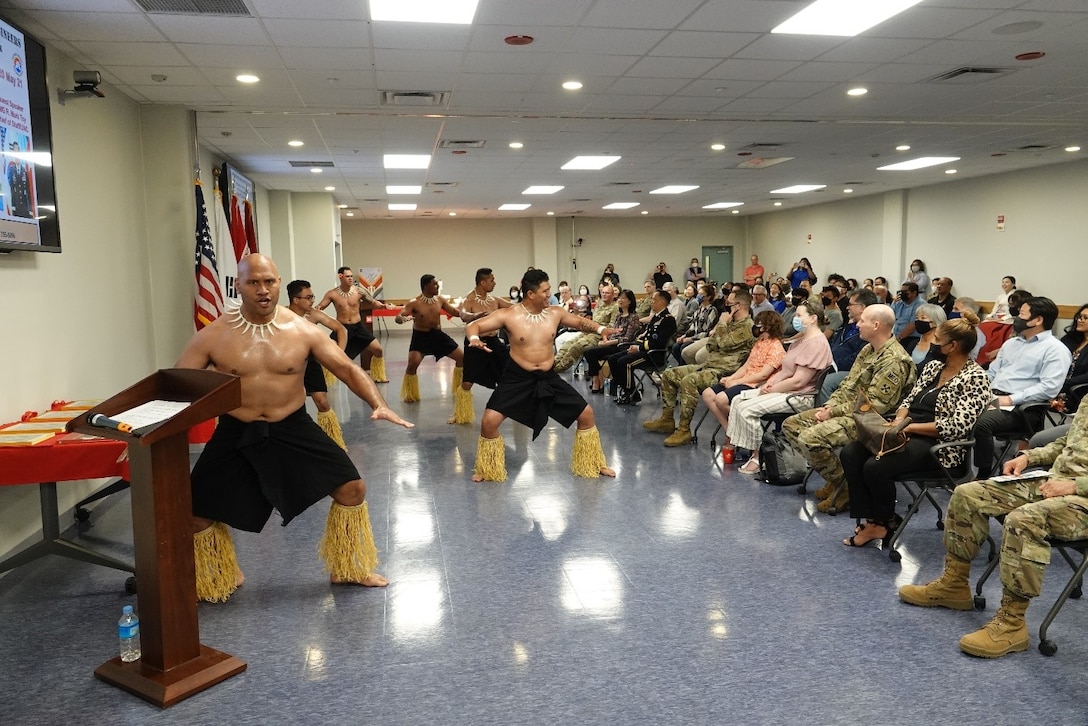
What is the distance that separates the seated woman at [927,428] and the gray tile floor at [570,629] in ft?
0.80

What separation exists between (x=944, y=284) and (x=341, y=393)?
954cm

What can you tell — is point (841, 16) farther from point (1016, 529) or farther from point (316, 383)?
point (316, 383)

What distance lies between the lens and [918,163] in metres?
12.0

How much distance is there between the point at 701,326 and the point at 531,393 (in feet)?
15.7

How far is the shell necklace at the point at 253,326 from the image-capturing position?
3.45 meters

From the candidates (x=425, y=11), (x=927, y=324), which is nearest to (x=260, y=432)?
(x=425, y=11)

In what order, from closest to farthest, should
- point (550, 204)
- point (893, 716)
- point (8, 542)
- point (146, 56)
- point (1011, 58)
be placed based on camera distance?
point (893, 716) < point (8, 542) < point (146, 56) < point (1011, 58) < point (550, 204)

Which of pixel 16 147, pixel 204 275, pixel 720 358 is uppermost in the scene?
pixel 16 147

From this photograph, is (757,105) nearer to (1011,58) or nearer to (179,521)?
(1011,58)

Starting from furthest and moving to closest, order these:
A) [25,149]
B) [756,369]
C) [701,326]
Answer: [701,326] < [756,369] < [25,149]

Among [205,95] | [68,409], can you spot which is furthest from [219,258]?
[68,409]

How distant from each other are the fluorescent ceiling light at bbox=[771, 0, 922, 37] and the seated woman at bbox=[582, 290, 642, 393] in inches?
159

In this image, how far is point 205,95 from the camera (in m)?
6.60

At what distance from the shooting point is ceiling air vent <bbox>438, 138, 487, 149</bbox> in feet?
29.8
